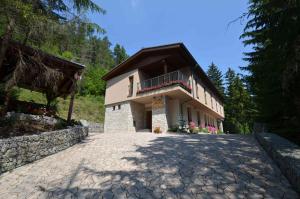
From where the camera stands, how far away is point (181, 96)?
15258 mm

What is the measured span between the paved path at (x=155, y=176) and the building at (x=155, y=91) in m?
8.52

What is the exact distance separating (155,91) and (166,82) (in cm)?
118

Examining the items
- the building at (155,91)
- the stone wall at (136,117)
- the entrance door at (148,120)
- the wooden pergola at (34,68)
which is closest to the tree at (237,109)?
the building at (155,91)

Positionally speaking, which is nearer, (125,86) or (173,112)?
(173,112)

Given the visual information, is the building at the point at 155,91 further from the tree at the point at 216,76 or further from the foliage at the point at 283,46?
the tree at the point at 216,76

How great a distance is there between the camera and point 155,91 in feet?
50.0

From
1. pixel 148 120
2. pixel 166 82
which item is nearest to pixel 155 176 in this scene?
pixel 166 82

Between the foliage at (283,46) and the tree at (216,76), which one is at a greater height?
the tree at (216,76)

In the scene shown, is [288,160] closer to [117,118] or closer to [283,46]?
[283,46]

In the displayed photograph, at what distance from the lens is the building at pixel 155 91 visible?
1483 centimetres

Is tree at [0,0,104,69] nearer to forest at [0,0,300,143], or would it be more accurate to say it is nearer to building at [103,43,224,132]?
forest at [0,0,300,143]

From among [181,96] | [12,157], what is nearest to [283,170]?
[12,157]

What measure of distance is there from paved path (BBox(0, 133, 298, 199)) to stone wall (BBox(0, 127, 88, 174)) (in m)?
0.26

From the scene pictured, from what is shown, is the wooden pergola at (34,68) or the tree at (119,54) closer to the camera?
the wooden pergola at (34,68)
